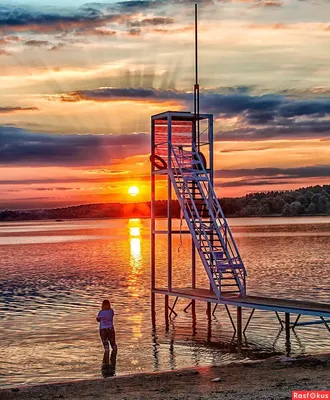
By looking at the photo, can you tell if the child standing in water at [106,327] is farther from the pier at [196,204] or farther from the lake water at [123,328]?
the pier at [196,204]

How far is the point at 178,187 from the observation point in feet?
101

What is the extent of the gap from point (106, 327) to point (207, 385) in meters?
7.31

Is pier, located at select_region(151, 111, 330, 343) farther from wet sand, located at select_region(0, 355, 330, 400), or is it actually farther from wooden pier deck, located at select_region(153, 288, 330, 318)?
wet sand, located at select_region(0, 355, 330, 400)

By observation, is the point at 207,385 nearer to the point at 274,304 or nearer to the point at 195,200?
the point at 274,304

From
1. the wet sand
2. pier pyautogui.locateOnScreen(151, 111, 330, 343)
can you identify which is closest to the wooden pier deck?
pier pyautogui.locateOnScreen(151, 111, 330, 343)

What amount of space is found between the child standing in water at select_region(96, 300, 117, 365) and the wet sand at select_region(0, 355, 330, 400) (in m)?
4.74

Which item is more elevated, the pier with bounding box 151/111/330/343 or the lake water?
the pier with bounding box 151/111/330/343

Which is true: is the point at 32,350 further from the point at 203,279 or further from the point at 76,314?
the point at 203,279

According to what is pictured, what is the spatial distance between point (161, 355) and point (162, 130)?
11.6m

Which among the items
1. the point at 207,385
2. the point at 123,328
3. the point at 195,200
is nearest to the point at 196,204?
the point at 195,200

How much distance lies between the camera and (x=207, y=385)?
17.3 m

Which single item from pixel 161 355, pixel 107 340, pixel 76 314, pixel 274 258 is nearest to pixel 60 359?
pixel 107 340

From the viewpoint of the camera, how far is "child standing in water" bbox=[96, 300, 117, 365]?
2373cm

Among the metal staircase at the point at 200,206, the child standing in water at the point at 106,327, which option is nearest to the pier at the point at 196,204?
the metal staircase at the point at 200,206
